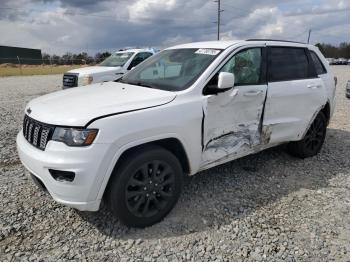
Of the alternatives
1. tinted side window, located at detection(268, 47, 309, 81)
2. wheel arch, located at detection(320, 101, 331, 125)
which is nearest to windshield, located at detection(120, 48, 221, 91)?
tinted side window, located at detection(268, 47, 309, 81)

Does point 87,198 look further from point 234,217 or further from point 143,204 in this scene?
point 234,217

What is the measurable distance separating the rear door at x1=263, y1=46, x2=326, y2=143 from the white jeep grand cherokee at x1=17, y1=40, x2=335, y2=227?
0.6 inches

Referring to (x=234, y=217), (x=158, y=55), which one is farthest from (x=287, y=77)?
(x=234, y=217)

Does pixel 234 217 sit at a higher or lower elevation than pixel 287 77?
lower

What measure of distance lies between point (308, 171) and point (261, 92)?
158 centimetres

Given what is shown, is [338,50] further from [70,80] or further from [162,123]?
[162,123]

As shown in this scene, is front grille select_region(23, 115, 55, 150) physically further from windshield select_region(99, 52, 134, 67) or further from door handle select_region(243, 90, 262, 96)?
windshield select_region(99, 52, 134, 67)

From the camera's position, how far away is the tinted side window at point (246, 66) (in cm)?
386

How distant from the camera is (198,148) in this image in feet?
11.4

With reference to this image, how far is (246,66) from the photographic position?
4.04 m

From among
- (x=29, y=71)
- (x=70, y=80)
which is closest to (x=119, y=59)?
(x=70, y=80)

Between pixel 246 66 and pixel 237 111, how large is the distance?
0.64 metres

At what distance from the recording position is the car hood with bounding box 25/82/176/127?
2857mm

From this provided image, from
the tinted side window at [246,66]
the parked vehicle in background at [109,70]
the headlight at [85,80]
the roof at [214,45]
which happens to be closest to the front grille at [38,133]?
the tinted side window at [246,66]
